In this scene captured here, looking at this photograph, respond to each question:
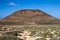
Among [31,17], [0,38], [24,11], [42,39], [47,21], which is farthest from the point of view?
[24,11]

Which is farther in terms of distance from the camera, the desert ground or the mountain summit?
the mountain summit

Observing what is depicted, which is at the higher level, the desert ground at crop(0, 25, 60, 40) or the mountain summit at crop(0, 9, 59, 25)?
the mountain summit at crop(0, 9, 59, 25)

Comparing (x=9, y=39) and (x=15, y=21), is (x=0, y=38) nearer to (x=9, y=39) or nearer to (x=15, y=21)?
(x=9, y=39)

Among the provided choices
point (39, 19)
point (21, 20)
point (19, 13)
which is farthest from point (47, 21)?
point (19, 13)

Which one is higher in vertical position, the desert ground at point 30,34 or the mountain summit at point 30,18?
the mountain summit at point 30,18

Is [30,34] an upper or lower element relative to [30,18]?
lower

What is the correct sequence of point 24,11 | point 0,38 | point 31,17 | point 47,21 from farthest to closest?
point 24,11 < point 31,17 < point 47,21 < point 0,38

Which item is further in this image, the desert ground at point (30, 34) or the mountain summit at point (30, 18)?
the mountain summit at point (30, 18)

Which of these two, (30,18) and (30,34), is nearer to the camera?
(30,34)
